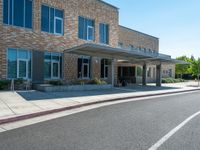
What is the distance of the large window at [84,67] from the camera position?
26.1 metres

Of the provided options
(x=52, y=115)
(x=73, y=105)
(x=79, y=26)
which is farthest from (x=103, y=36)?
(x=52, y=115)

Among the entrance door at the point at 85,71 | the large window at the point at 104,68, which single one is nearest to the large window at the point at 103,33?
the large window at the point at 104,68

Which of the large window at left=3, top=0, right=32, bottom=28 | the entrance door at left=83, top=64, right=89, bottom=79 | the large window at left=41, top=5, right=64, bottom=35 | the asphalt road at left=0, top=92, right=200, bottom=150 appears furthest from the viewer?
the entrance door at left=83, top=64, right=89, bottom=79

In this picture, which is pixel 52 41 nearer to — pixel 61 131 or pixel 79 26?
pixel 79 26

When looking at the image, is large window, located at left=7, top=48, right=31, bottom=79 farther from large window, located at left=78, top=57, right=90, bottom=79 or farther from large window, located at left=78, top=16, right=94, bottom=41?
large window, located at left=78, top=16, right=94, bottom=41

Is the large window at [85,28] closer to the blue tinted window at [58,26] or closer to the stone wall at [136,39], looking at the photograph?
the blue tinted window at [58,26]

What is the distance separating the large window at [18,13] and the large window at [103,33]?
10.1 meters

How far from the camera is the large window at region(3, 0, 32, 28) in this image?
19.4m

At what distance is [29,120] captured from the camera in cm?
904

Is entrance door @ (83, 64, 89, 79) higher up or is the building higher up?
the building

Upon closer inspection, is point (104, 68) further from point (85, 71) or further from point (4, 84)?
point (4, 84)

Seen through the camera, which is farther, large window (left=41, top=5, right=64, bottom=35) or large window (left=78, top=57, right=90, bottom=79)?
large window (left=78, top=57, right=90, bottom=79)

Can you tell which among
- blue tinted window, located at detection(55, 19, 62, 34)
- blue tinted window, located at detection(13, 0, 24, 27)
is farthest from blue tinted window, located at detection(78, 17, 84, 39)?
blue tinted window, located at detection(13, 0, 24, 27)

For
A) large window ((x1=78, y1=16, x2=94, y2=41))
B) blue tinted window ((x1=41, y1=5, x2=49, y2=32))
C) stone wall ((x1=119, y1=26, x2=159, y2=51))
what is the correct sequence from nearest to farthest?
1. blue tinted window ((x1=41, y1=5, x2=49, y2=32))
2. large window ((x1=78, y1=16, x2=94, y2=41))
3. stone wall ((x1=119, y1=26, x2=159, y2=51))
